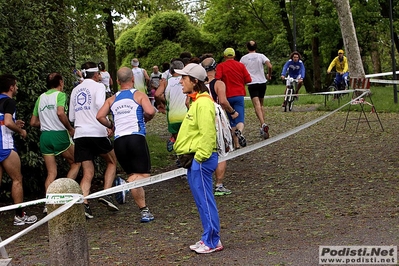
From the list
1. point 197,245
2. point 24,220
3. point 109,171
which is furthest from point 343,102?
point 197,245

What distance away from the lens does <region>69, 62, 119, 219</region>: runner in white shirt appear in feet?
33.0

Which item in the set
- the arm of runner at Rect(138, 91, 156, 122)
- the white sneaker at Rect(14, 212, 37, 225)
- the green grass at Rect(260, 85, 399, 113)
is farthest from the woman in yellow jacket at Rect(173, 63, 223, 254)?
the green grass at Rect(260, 85, 399, 113)

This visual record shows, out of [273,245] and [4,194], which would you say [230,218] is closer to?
[273,245]

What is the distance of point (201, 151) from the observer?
7430 millimetres

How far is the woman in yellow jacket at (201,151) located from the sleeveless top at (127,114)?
1.68 meters

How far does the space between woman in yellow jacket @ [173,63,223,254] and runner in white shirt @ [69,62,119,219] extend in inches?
103

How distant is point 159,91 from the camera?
12.6 metres

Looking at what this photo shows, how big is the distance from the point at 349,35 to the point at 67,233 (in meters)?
19.7

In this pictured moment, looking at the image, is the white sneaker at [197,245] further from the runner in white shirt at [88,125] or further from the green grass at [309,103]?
the green grass at [309,103]

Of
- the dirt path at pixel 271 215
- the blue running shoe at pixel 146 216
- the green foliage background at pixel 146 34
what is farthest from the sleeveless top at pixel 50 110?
the blue running shoe at pixel 146 216

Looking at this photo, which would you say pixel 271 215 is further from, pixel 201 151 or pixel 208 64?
pixel 208 64

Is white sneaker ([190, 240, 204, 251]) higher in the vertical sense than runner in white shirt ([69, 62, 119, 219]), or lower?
lower

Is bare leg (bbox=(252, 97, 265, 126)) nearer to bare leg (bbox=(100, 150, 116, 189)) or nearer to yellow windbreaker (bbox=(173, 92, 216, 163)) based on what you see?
bare leg (bbox=(100, 150, 116, 189))

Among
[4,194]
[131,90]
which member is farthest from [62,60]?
[131,90]
